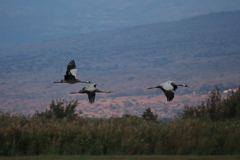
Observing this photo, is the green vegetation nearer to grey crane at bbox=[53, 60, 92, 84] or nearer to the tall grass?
the tall grass

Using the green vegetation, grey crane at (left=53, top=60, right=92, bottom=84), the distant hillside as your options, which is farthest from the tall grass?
the distant hillside

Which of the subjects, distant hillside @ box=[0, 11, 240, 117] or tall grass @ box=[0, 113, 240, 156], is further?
distant hillside @ box=[0, 11, 240, 117]

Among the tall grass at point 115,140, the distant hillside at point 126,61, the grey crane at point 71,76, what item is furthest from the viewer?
the distant hillside at point 126,61

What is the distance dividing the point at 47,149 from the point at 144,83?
11322 centimetres

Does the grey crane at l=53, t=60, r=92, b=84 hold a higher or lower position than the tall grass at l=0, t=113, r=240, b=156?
higher

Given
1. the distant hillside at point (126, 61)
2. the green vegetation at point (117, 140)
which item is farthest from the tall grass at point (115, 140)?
the distant hillside at point (126, 61)

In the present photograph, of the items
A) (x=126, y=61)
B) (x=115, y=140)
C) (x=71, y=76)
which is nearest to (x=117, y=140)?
(x=115, y=140)

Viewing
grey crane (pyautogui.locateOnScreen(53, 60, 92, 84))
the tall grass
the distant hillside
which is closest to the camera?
grey crane (pyautogui.locateOnScreen(53, 60, 92, 84))

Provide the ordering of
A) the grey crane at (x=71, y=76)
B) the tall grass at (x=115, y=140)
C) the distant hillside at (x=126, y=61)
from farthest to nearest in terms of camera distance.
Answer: the distant hillside at (x=126, y=61), the tall grass at (x=115, y=140), the grey crane at (x=71, y=76)

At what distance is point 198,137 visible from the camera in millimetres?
22094

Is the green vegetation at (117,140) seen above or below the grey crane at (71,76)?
below

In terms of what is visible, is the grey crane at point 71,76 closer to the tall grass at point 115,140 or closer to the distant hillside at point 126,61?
the tall grass at point 115,140

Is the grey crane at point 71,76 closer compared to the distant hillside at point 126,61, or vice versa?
the grey crane at point 71,76

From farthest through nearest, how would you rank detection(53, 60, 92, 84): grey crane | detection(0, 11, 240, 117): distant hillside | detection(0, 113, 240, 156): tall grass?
detection(0, 11, 240, 117): distant hillside
detection(0, 113, 240, 156): tall grass
detection(53, 60, 92, 84): grey crane
